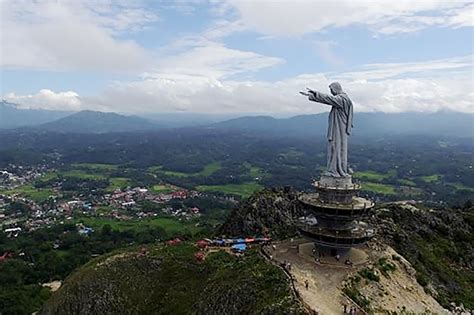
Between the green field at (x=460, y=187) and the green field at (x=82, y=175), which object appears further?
the green field at (x=82, y=175)

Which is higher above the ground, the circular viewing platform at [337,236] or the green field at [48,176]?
the circular viewing platform at [337,236]

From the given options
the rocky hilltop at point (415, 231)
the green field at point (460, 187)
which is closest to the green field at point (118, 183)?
the green field at point (460, 187)

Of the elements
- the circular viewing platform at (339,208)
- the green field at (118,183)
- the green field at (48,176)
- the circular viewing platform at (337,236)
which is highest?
the circular viewing platform at (339,208)

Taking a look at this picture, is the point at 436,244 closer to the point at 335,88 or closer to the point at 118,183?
the point at 335,88

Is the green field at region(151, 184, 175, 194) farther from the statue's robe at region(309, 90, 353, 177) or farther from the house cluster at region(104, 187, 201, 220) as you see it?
the statue's robe at region(309, 90, 353, 177)

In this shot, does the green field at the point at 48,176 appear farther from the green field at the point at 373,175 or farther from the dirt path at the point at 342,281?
the dirt path at the point at 342,281

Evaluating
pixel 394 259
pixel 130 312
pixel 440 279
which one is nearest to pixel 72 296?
pixel 130 312

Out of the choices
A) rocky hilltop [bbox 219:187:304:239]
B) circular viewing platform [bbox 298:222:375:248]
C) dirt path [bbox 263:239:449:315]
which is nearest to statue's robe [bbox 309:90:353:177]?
circular viewing platform [bbox 298:222:375:248]

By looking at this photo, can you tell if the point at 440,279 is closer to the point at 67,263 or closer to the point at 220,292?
the point at 220,292
